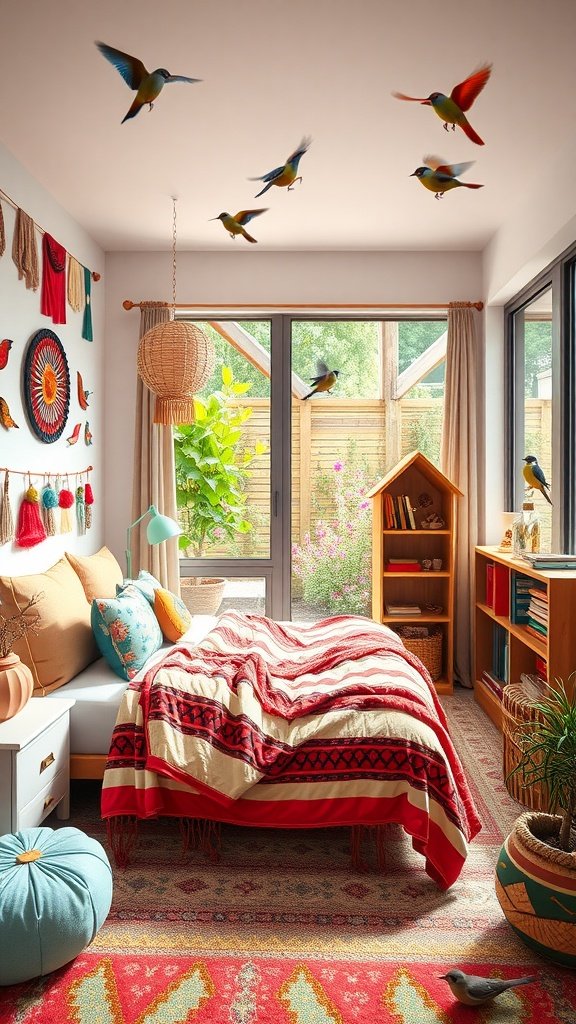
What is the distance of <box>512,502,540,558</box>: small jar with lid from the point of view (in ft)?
12.4

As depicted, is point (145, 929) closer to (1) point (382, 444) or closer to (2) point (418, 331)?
(1) point (382, 444)

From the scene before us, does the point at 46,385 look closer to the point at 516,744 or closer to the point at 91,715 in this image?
the point at 91,715

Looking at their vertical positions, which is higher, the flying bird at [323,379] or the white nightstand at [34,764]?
the flying bird at [323,379]

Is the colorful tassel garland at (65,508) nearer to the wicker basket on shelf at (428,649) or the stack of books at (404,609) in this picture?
the stack of books at (404,609)

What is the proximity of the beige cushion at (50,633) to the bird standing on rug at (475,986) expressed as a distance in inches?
74.7

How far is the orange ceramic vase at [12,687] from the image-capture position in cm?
259

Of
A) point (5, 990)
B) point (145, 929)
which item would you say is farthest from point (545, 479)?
point (5, 990)

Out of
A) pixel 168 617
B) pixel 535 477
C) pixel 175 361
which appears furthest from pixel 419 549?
pixel 175 361

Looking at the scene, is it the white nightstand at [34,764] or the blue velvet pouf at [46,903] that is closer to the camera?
the blue velvet pouf at [46,903]

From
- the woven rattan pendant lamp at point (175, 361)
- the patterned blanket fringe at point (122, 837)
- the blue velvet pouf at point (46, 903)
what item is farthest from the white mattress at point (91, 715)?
the woven rattan pendant lamp at point (175, 361)

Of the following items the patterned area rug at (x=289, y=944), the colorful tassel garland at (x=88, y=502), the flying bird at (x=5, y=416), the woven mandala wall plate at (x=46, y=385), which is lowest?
the patterned area rug at (x=289, y=944)

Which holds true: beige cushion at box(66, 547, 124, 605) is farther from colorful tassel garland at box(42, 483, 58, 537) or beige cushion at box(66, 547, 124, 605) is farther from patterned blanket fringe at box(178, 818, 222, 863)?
patterned blanket fringe at box(178, 818, 222, 863)

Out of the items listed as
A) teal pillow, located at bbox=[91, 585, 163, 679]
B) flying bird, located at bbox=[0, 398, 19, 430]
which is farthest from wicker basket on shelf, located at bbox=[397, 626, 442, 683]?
flying bird, located at bbox=[0, 398, 19, 430]

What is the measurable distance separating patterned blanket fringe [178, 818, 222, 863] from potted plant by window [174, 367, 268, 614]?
2375 mm
